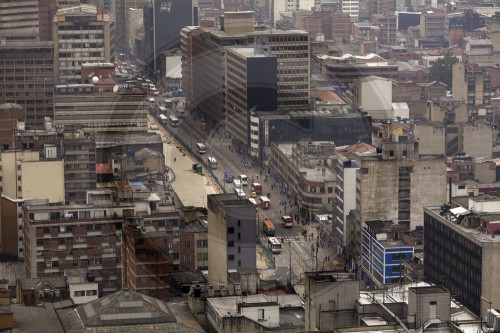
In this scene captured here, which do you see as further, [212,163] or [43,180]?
[43,180]

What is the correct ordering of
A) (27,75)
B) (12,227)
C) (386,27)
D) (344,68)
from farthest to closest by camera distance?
(386,27) < (344,68) < (27,75) < (12,227)

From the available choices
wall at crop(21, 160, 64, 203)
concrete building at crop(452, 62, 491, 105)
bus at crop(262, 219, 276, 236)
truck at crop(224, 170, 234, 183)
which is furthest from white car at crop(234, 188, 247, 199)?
concrete building at crop(452, 62, 491, 105)

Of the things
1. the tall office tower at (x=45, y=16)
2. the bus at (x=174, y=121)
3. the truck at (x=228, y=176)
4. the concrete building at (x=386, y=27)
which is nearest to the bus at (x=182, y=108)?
the bus at (x=174, y=121)

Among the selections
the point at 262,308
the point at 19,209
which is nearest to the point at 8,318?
the point at 262,308

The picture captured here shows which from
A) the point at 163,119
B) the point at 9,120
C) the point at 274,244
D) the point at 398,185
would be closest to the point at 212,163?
the point at 274,244

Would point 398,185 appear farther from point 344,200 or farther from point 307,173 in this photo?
point 307,173

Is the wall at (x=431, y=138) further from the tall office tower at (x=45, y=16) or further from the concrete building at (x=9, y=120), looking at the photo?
Answer: the tall office tower at (x=45, y=16)

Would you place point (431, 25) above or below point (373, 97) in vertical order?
below
